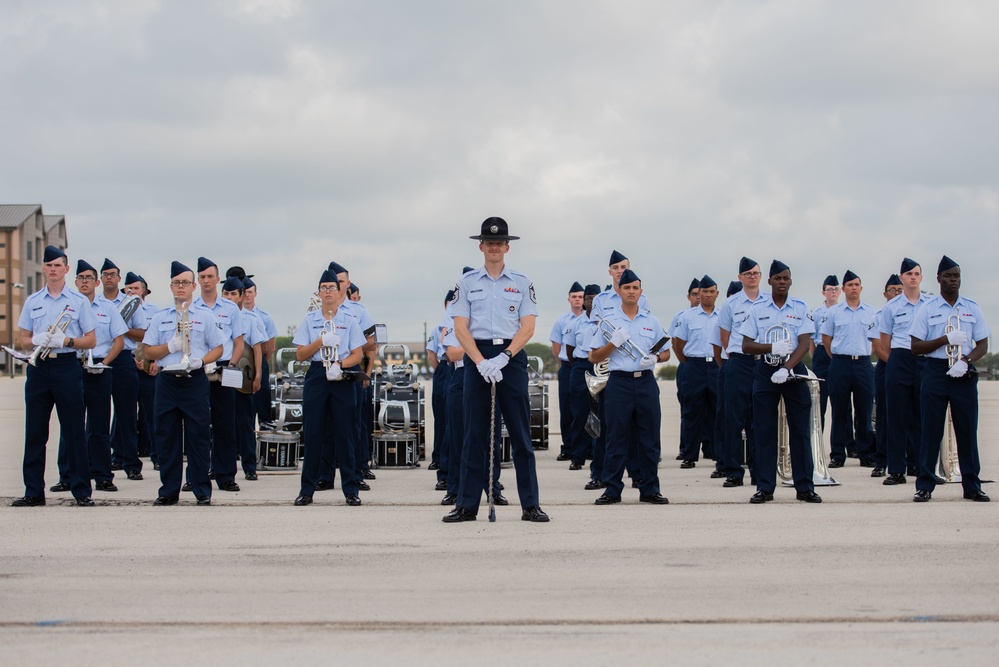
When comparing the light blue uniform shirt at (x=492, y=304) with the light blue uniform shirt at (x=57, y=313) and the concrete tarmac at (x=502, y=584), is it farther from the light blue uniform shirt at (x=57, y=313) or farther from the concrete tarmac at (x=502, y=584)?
the light blue uniform shirt at (x=57, y=313)

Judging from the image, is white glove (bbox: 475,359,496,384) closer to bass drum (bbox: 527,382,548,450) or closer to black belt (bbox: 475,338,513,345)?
black belt (bbox: 475,338,513,345)

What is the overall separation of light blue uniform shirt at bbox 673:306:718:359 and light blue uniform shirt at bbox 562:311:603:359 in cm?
108

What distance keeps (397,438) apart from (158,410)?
4.65 meters

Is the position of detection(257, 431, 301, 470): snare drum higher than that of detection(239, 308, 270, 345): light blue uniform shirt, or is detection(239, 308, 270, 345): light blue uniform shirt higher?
detection(239, 308, 270, 345): light blue uniform shirt


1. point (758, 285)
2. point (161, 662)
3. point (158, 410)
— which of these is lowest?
point (161, 662)

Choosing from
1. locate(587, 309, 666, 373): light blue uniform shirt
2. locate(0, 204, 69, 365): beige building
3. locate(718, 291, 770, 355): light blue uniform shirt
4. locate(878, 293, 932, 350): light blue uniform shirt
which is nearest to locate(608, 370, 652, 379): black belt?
locate(587, 309, 666, 373): light blue uniform shirt

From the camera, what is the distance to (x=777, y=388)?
10.8 m

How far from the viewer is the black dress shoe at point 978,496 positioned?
1060 centimetres

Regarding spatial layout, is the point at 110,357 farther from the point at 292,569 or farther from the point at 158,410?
the point at 292,569

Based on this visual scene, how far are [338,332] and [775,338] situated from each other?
3.88 m

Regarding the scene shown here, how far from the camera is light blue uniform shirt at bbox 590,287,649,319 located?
11.4 m

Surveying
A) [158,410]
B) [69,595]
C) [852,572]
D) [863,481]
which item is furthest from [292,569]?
[863,481]

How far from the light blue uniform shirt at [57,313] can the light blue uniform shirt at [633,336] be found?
14.6 ft

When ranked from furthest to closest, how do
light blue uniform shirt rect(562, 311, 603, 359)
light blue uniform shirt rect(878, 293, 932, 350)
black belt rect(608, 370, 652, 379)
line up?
light blue uniform shirt rect(562, 311, 603, 359), light blue uniform shirt rect(878, 293, 932, 350), black belt rect(608, 370, 652, 379)
